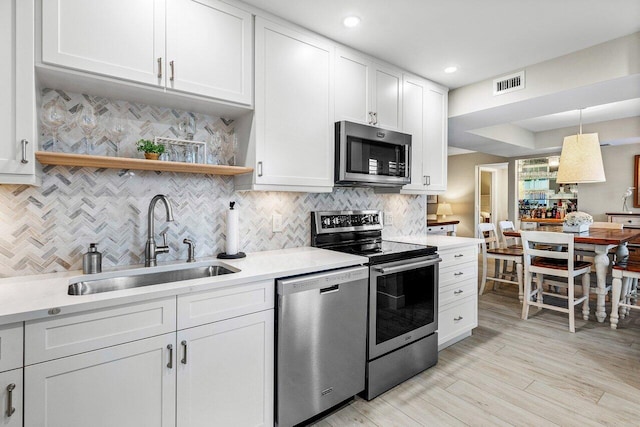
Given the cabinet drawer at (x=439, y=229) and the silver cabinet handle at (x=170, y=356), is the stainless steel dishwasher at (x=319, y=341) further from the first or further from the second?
the cabinet drawer at (x=439, y=229)

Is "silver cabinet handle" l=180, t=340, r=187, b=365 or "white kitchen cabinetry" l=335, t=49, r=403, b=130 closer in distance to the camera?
"silver cabinet handle" l=180, t=340, r=187, b=365

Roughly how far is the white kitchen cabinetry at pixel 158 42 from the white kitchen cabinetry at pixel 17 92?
0.07 m

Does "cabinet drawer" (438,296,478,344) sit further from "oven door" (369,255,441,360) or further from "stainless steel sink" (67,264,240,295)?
"stainless steel sink" (67,264,240,295)

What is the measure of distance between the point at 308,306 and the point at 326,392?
55 cm

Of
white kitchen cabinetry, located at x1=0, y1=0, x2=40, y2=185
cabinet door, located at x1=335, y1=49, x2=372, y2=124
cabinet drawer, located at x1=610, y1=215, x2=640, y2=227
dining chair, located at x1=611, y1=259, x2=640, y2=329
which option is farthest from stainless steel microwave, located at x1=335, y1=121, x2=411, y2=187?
cabinet drawer, located at x1=610, y1=215, x2=640, y2=227

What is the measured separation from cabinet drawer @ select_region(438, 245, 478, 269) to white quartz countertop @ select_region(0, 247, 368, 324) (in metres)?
1.00

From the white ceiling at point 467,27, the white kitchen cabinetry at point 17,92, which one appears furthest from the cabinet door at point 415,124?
the white kitchen cabinetry at point 17,92

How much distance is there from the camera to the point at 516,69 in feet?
9.81

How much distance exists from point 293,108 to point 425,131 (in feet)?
4.91

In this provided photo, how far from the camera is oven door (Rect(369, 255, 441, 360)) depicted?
2.14 meters

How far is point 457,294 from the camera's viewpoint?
2.89 meters

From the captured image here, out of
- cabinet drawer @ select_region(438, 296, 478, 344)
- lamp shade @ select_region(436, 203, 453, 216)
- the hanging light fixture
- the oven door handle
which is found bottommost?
cabinet drawer @ select_region(438, 296, 478, 344)

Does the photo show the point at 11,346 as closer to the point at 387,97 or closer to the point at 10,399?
the point at 10,399

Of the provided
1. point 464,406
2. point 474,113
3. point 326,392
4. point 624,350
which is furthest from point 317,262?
point 624,350
